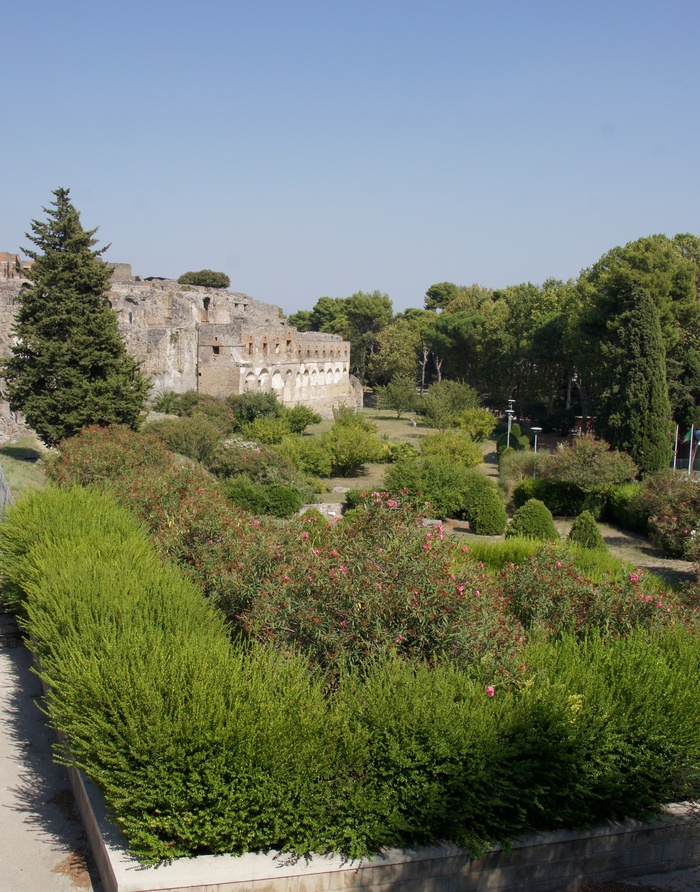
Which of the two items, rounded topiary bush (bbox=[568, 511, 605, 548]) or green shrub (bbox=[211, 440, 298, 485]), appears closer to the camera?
rounded topiary bush (bbox=[568, 511, 605, 548])

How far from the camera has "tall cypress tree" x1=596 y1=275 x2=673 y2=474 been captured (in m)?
29.0

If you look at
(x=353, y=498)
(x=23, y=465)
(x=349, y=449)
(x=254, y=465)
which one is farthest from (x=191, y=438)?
(x=349, y=449)

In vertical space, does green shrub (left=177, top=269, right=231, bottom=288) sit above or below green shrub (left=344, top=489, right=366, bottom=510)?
above

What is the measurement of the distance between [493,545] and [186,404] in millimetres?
22694

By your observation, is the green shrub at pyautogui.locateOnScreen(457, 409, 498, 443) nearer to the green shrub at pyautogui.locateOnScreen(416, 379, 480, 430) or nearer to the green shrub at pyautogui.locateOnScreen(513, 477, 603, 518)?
the green shrub at pyautogui.locateOnScreen(416, 379, 480, 430)

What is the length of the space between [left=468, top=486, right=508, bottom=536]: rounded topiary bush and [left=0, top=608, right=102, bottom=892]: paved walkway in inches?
605

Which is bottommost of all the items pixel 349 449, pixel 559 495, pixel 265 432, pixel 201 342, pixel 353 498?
pixel 559 495

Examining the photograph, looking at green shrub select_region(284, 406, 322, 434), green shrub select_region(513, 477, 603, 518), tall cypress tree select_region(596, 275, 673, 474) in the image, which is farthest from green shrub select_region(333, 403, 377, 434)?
tall cypress tree select_region(596, 275, 673, 474)

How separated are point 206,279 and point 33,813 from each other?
193ft

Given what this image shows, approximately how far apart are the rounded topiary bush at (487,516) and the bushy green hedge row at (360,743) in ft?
51.3

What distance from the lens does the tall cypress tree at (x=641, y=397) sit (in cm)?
2900

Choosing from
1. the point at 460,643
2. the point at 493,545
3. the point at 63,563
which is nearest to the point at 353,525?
the point at 460,643

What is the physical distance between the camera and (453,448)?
106 feet

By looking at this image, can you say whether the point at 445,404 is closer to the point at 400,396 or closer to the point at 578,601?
the point at 400,396
